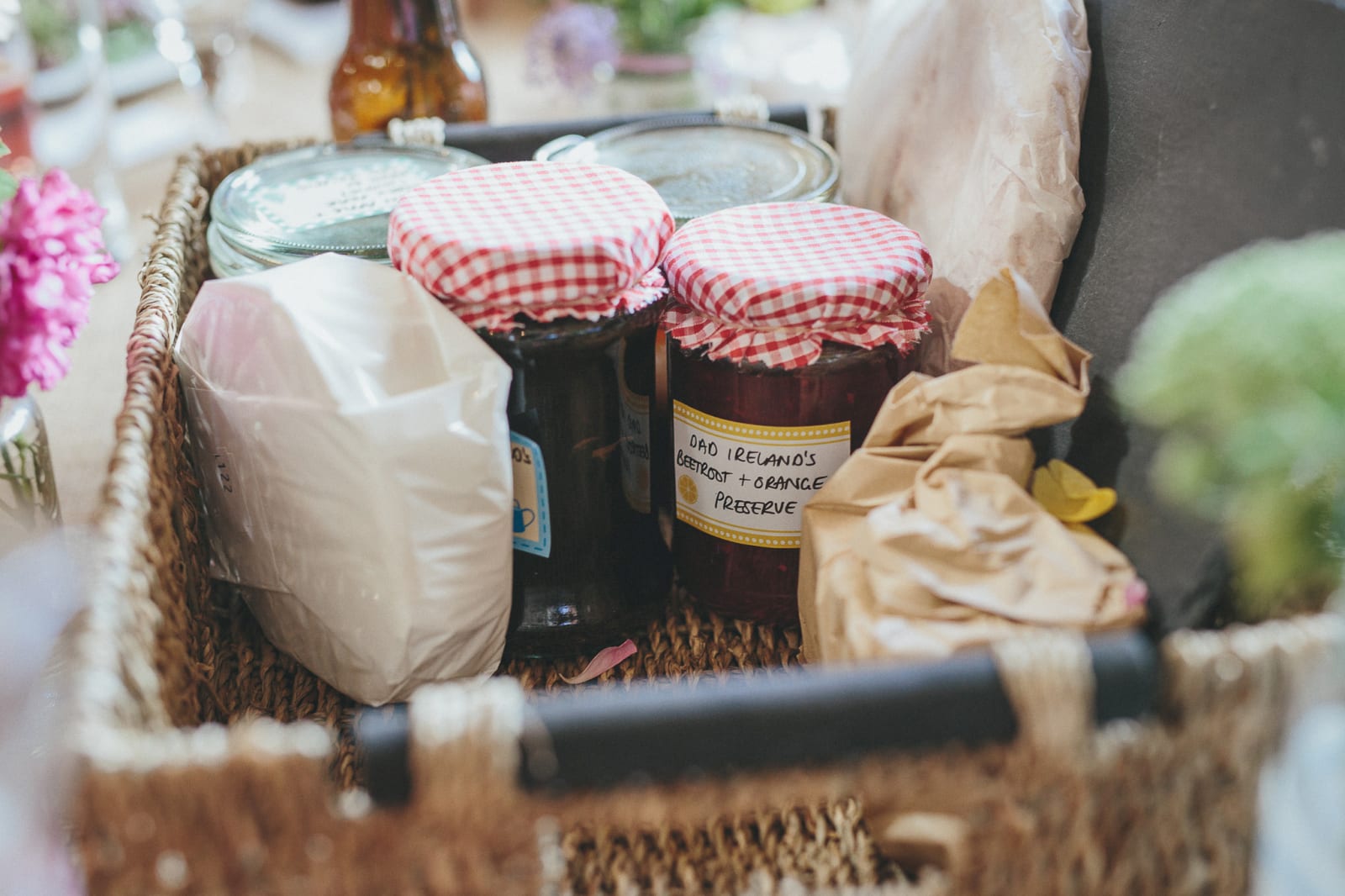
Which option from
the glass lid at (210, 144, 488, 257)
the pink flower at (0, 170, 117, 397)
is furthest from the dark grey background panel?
the pink flower at (0, 170, 117, 397)

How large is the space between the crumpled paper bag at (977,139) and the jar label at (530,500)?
247 mm

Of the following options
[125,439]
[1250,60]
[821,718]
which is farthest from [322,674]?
[1250,60]

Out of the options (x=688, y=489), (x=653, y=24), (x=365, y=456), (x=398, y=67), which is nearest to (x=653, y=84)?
(x=653, y=24)

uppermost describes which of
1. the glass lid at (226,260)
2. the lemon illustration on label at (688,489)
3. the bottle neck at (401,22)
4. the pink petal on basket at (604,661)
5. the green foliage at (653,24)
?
the bottle neck at (401,22)

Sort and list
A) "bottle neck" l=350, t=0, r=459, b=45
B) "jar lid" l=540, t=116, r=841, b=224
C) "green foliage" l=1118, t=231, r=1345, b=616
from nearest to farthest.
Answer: "green foliage" l=1118, t=231, r=1345, b=616, "jar lid" l=540, t=116, r=841, b=224, "bottle neck" l=350, t=0, r=459, b=45

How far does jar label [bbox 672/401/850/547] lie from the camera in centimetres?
64

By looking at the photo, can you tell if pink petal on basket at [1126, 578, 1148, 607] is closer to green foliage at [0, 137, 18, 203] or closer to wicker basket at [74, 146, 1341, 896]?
wicker basket at [74, 146, 1341, 896]

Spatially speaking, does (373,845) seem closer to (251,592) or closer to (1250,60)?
(251,592)

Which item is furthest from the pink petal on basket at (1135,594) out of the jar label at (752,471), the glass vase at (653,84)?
the glass vase at (653,84)

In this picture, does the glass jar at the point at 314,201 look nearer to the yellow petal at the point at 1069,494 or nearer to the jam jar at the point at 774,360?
the jam jar at the point at 774,360

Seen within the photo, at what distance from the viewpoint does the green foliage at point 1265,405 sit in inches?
16.0

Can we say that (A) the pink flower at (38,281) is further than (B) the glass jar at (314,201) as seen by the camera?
No

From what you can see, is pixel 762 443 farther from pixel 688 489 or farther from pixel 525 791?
pixel 525 791

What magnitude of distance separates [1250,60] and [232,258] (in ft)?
1.90
